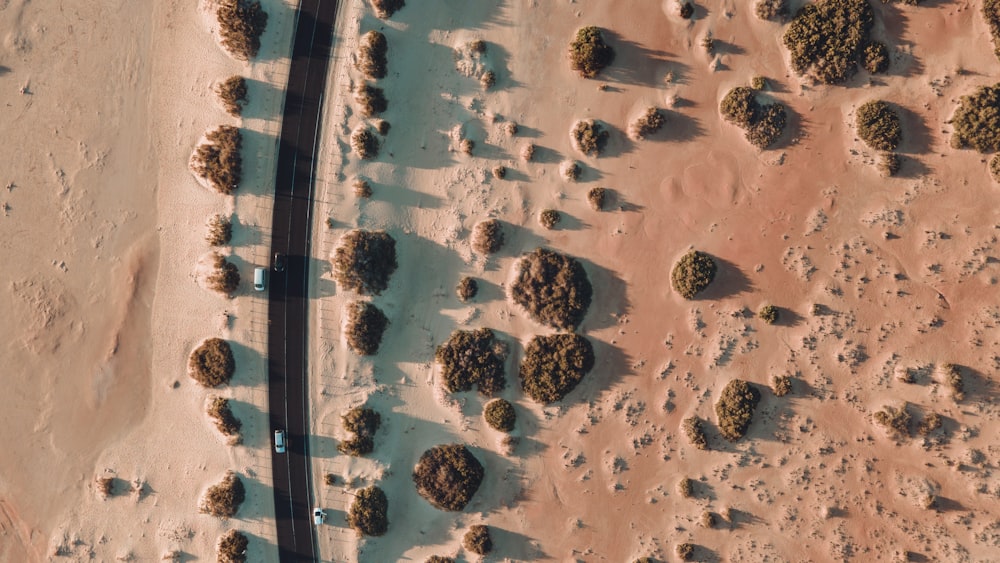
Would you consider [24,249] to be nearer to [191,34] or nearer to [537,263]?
[191,34]

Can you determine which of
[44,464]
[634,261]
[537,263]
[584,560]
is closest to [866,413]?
[634,261]

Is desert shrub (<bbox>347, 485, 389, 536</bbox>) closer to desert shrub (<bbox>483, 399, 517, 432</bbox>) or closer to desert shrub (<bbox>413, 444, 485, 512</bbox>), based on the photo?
desert shrub (<bbox>413, 444, 485, 512</bbox>)

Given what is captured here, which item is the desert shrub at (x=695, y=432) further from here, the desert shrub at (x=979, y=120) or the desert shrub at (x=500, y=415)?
the desert shrub at (x=979, y=120)

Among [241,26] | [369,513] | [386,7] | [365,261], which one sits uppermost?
[386,7]

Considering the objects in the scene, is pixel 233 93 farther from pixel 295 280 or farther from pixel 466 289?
pixel 466 289

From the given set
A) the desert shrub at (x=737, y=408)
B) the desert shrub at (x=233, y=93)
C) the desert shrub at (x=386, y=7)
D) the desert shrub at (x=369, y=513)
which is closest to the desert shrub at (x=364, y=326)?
the desert shrub at (x=369, y=513)

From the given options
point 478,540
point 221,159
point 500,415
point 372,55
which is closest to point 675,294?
point 500,415
